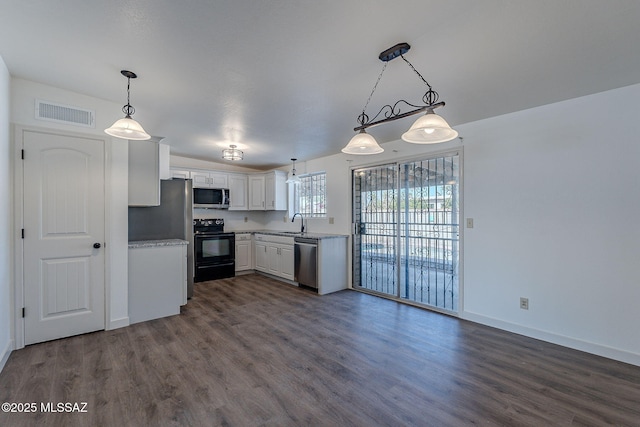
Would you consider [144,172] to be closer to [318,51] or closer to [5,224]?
[5,224]

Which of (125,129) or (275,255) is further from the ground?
(125,129)

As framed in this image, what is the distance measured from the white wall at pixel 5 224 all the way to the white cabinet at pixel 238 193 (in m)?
3.60

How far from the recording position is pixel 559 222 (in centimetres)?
285

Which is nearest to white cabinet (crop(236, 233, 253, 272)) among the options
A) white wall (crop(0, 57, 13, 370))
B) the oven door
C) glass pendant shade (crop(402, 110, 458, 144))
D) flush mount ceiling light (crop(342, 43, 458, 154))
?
the oven door

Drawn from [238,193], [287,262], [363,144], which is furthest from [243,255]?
[363,144]

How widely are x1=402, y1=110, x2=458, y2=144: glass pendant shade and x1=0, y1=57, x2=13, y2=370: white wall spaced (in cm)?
332

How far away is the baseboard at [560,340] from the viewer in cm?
251

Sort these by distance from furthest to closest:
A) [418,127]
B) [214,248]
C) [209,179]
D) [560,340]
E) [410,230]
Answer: [209,179] → [214,248] → [410,230] → [560,340] → [418,127]

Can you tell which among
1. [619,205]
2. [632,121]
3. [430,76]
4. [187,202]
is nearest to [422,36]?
[430,76]

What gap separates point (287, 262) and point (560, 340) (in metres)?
3.85

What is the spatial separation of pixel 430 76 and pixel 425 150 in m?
1.62

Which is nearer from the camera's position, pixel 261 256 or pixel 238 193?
pixel 261 256

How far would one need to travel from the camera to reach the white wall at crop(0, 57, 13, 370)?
2.43 metres

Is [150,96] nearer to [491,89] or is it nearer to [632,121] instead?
[491,89]
